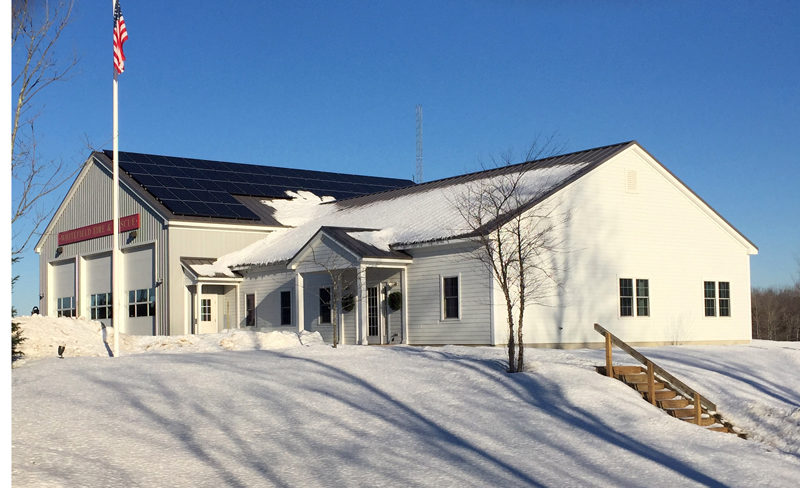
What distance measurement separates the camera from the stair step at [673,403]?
17.5 metres

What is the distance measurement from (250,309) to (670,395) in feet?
67.6

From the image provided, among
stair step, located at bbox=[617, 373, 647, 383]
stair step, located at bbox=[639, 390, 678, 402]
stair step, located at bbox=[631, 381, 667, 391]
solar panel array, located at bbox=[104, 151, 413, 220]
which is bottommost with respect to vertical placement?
stair step, located at bbox=[639, 390, 678, 402]

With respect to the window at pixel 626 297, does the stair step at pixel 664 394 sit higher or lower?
lower

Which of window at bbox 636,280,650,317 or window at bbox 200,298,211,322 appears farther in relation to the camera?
window at bbox 200,298,211,322

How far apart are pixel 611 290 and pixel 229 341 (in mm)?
12218

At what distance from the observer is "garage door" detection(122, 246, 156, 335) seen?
3616 cm

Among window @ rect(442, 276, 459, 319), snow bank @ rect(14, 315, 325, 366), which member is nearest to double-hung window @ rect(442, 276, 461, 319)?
window @ rect(442, 276, 459, 319)

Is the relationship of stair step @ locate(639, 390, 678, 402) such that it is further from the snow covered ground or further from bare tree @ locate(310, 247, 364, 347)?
bare tree @ locate(310, 247, 364, 347)

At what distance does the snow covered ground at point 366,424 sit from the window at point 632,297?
736 centimetres

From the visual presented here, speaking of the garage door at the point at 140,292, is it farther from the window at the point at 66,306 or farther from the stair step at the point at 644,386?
the stair step at the point at 644,386

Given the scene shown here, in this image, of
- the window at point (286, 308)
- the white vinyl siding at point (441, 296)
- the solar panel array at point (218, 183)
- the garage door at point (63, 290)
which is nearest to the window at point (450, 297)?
the white vinyl siding at point (441, 296)

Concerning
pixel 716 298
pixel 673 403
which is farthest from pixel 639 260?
pixel 673 403

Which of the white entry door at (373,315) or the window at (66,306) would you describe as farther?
the window at (66,306)

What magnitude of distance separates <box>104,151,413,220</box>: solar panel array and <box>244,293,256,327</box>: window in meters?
3.93
